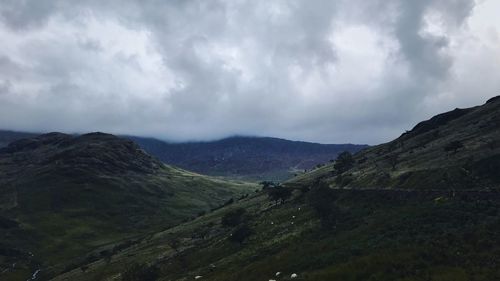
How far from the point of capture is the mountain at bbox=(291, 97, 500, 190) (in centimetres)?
10925

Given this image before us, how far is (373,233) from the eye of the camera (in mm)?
91000

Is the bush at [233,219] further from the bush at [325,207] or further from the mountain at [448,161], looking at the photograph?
the bush at [325,207]

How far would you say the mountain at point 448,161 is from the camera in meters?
109

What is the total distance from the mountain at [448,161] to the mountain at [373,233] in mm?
508

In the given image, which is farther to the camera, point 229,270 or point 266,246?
point 266,246

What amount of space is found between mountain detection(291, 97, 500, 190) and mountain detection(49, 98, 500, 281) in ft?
1.67

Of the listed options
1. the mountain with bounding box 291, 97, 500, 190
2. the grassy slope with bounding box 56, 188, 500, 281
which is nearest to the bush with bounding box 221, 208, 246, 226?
the grassy slope with bounding box 56, 188, 500, 281

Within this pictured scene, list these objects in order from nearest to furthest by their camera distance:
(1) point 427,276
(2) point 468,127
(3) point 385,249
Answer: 1. (1) point 427,276
2. (3) point 385,249
3. (2) point 468,127

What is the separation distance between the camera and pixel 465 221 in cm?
8512

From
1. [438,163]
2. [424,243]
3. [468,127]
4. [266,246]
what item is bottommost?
[266,246]

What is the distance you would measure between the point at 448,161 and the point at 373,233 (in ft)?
159

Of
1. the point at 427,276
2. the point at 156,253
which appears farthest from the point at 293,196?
the point at 427,276

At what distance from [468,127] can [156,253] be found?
381 feet

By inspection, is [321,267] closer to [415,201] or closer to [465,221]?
[465,221]
